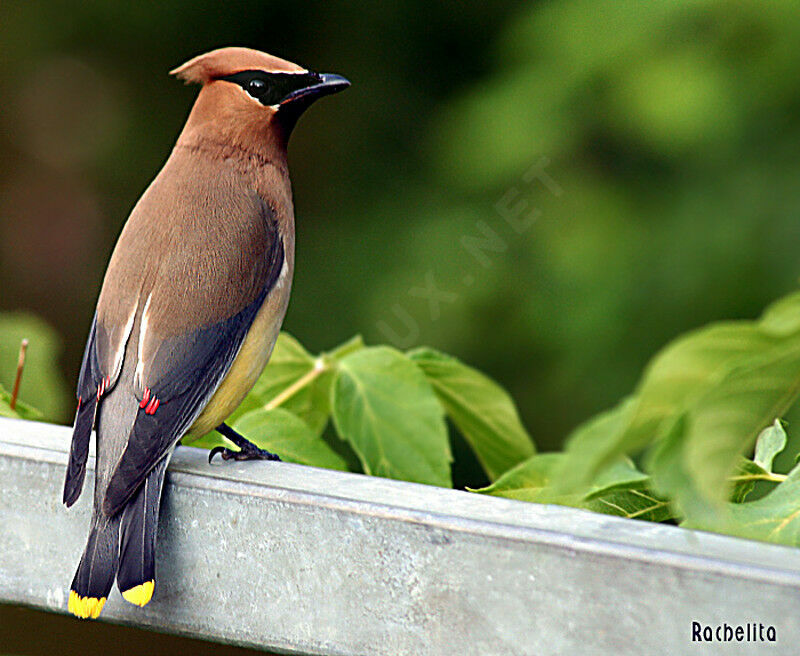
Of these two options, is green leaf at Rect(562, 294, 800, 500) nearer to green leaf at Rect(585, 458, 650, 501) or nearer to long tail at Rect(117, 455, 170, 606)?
green leaf at Rect(585, 458, 650, 501)

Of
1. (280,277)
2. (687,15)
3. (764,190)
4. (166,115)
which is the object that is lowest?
(166,115)

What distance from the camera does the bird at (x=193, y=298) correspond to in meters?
1.25

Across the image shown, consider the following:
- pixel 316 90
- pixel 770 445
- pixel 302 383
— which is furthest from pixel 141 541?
pixel 316 90

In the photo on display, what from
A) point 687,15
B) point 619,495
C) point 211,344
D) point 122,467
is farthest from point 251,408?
point 687,15

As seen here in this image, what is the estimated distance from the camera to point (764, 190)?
3287 mm

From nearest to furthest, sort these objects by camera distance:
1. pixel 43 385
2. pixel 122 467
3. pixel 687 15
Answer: pixel 122 467, pixel 43 385, pixel 687 15

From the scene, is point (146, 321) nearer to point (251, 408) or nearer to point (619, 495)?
point (251, 408)

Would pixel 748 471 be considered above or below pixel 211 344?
above

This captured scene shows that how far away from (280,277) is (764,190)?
204 centimetres

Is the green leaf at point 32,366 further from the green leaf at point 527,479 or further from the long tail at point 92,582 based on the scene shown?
the green leaf at point 527,479

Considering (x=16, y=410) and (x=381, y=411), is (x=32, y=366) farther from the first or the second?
(x=381, y=411)

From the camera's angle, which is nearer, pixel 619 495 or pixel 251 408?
pixel 619 495

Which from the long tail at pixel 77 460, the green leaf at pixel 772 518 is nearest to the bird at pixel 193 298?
the long tail at pixel 77 460

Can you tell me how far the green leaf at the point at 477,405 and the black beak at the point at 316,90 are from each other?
1.24 feet
